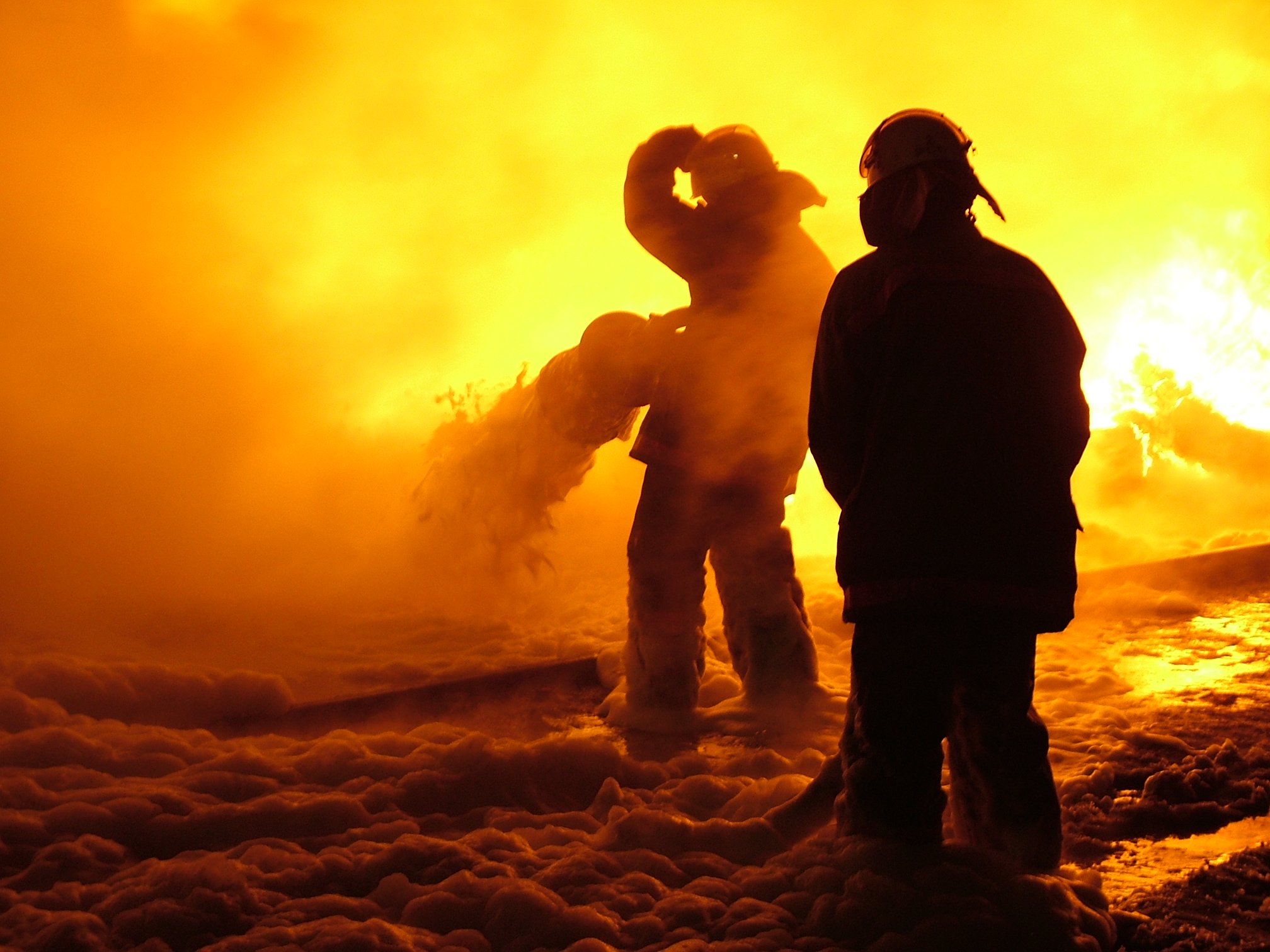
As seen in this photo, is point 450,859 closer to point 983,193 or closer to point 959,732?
point 959,732

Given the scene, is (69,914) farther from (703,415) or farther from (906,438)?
(703,415)

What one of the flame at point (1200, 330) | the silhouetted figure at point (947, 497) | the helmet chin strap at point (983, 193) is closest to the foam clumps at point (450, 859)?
the silhouetted figure at point (947, 497)

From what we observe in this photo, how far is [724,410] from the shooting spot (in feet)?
15.0

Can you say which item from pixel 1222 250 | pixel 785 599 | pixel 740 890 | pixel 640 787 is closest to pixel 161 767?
pixel 640 787

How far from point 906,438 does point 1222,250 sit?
8.75 meters

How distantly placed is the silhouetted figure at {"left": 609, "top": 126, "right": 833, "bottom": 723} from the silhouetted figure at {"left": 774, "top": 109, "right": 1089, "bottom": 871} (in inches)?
65.3

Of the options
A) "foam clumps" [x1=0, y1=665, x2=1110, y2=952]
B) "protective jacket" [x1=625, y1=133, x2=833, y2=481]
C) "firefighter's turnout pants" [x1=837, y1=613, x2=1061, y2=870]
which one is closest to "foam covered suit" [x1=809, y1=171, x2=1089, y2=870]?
"firefighter's turnout pants" [x1=837, y1=613, x2=1061, y2=870]

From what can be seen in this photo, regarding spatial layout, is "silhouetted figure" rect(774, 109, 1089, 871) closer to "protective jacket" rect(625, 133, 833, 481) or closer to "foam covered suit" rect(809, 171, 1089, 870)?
"foam covered suit" rect(809, 171, 1089, 870)

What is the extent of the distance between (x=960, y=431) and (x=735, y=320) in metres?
2.00

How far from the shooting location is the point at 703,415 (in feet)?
15.0

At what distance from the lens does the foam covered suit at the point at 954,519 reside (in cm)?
265

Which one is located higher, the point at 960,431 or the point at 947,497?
the point at 960,431

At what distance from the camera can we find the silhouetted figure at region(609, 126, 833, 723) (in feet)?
14.8

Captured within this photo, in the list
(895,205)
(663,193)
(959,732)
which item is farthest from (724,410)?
(959,732)
